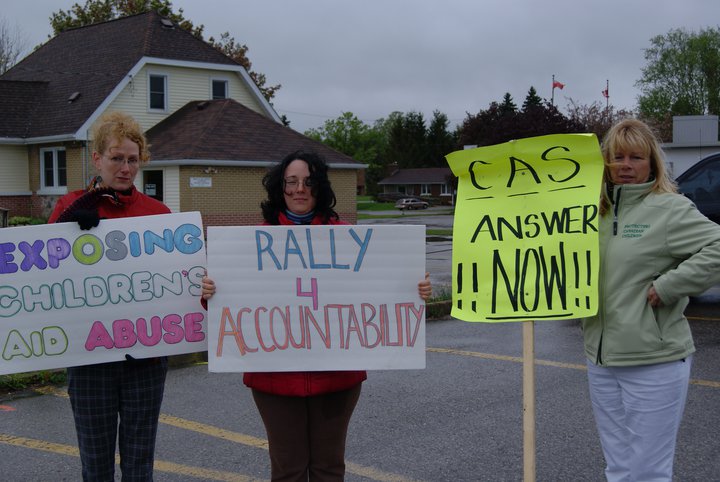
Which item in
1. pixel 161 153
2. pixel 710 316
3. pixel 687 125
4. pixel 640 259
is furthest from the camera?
pixel 687 125

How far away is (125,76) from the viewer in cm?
2711

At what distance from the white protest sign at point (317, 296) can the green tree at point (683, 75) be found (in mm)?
66410

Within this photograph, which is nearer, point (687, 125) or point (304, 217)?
point (304, 217)

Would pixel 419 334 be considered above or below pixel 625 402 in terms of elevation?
above

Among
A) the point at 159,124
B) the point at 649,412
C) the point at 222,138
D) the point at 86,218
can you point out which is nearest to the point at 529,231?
the point at 649,412

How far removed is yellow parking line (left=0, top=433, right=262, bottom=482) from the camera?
4477 millimetres

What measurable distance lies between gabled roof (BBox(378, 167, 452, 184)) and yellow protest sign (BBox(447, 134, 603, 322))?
8553 centimetres

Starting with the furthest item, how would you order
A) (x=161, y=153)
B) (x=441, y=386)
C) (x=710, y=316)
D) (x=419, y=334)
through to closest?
(x=161, y=153) < (x=710, y=316) < (x=441, y=386) < (x=419, y=334)

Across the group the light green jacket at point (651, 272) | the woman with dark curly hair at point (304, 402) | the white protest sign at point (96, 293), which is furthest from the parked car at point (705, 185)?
the white protest sign at point (96, 293)

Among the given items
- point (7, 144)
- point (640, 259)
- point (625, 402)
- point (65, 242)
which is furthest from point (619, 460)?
point (7, 144)

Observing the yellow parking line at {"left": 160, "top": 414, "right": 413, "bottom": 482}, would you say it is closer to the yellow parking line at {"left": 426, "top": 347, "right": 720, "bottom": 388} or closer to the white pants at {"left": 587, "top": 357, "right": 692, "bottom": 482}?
the white pants at {"left": 587, "top": 357, "right": 692, "bottom": 482}

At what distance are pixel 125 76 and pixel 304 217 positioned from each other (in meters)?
25.8

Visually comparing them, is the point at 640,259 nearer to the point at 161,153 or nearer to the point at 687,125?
the point at 161,153

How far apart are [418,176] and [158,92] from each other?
2541 inches
